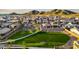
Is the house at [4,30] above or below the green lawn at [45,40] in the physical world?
above

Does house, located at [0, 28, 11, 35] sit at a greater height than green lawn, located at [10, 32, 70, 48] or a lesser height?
greater

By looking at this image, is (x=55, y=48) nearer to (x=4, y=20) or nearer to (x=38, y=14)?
(x=38, y=14)

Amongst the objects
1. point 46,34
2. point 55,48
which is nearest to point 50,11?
point 46,34

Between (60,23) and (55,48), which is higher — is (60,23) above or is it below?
above
